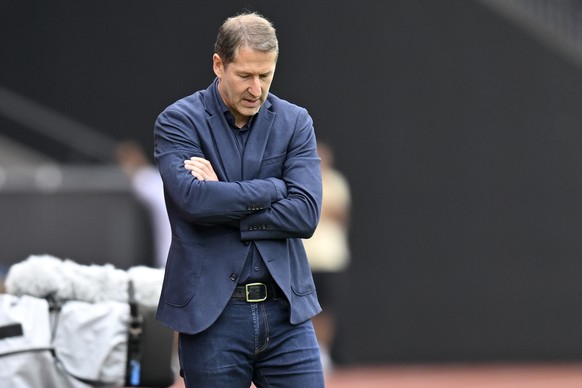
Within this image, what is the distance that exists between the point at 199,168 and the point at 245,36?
0.51 metres

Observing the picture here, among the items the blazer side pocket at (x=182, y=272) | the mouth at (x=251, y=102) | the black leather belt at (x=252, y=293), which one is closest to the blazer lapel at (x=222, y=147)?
the mouth at (x=251, y=102)

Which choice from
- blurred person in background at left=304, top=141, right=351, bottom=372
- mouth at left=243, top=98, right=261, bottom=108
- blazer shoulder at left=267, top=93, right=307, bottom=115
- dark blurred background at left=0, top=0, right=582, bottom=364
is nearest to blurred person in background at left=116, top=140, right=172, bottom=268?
dark blurred background at left=0, top=0, right=582, bottom=364

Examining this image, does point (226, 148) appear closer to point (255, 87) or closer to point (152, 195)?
point (255, 87)

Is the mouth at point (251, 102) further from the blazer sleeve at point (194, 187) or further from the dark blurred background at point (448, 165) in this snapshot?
the dark blurred background at point (448, 165)

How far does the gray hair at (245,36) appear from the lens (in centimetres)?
458

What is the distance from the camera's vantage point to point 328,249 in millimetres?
12266

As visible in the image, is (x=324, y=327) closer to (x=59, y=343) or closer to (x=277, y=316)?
(x=59, y=343)

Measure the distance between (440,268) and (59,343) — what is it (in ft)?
29.5

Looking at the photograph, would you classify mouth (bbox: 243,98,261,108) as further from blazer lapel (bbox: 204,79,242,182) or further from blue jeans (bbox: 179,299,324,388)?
blue jeans (bbox: 179,299,324,388)

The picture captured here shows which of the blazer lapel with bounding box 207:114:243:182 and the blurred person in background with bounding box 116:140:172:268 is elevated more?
A: the blurred person in background with bounding box 116:140:172:268

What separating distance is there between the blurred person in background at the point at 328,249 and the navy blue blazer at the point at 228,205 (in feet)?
23.4

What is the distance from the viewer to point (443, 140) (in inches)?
566

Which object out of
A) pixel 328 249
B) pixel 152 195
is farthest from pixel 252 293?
pixel 152 195

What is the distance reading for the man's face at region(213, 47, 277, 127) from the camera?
4.58 metres
